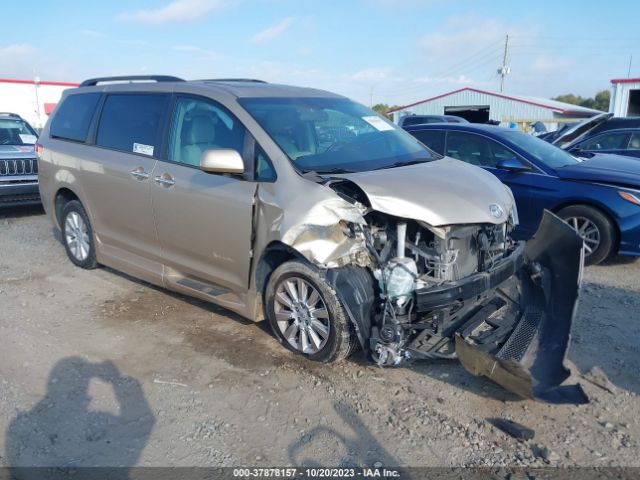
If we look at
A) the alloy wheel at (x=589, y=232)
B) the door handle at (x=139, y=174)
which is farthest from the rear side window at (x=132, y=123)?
the alloy wheel at (x=589, y=232)

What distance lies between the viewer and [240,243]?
4074mm

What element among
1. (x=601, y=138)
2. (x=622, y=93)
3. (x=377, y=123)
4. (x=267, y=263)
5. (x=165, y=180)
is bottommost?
(x=267, y=263)

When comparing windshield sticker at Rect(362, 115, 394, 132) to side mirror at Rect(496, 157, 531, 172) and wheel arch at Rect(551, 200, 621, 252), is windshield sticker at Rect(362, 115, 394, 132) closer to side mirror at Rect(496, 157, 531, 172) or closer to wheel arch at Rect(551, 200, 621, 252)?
side mirror at Rect(496, 157, 531, 172)

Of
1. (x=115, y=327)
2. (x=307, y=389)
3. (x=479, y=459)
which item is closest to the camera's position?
(x=479, y=459)

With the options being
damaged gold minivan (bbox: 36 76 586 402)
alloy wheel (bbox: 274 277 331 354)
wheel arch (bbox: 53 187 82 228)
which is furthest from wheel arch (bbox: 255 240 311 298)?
wheel arch (bbox: 53 187 82 228)

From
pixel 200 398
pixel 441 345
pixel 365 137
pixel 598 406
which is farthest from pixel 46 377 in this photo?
pixel 598 406

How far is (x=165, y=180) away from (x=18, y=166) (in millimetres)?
5646

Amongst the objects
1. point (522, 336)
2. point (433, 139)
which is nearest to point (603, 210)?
point (433, 139)

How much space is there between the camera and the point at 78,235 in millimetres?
6008

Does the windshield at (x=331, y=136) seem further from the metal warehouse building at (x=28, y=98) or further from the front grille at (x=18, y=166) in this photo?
the metal warehouse building at (x=28, y=98)

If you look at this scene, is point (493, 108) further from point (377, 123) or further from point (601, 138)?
point (377, 123)

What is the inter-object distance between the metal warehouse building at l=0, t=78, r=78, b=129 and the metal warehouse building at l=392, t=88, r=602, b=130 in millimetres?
23984

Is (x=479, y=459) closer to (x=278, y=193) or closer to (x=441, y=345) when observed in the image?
(x=441, y=345)

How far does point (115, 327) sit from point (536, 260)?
11.8 ft
